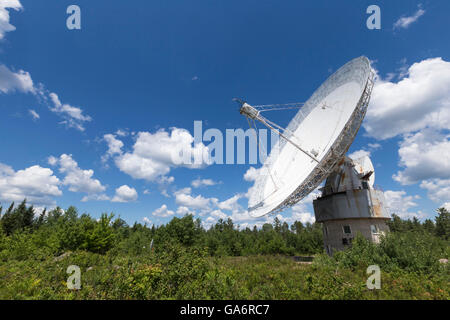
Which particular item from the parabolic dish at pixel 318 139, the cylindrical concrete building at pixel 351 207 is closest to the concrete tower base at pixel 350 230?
the cylindrical concrete building at pixel 351 207

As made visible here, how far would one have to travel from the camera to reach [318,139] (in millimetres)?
20406

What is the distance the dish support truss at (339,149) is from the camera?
15250mm

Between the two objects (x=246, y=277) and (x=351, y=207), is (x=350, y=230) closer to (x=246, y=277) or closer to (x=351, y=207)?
(x=351, y=207)

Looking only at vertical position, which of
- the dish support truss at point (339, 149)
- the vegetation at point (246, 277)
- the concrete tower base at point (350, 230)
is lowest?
the vegetation at point (246, 277)

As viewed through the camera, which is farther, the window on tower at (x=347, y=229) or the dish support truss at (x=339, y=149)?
the window on tower at (x=347, y=229)

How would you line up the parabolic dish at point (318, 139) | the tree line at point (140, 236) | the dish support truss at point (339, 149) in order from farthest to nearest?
the tree line at point (140, 236), the parabolic dish at point (318, 139), the dish support truss at point (339, 149)

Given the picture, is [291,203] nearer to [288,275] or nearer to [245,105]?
[288,275]

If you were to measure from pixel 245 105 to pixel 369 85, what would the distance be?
33.6ft

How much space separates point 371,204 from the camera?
20672 mm

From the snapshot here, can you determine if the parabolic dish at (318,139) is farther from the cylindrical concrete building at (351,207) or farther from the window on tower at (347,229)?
the window on tower at (347,229)

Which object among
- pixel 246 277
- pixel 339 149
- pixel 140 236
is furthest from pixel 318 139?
pixel 140 236

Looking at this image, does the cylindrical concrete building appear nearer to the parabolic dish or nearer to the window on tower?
the window on tower

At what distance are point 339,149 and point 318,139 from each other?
3896 millimetres
